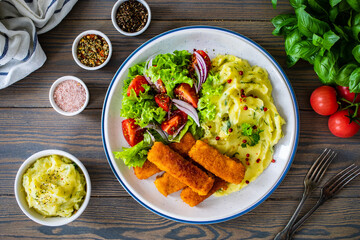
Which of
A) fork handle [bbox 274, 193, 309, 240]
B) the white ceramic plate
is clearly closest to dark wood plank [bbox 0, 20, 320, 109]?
the white ceramic plate

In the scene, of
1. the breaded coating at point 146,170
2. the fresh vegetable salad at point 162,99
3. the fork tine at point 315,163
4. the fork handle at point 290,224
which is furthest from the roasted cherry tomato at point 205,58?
the fork handle at point 290,224

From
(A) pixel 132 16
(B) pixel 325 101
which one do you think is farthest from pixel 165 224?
(A) pixel 132 16

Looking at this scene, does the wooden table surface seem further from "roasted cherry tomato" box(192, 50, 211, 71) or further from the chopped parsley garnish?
the chopped parsley garnish

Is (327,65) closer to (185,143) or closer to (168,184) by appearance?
(185,143)

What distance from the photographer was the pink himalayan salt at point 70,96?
3.34m

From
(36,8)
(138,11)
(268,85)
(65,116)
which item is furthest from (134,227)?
(36,8)

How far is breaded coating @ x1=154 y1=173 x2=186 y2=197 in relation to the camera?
3.24m

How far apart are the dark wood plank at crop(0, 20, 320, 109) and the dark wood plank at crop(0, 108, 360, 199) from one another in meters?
0.15

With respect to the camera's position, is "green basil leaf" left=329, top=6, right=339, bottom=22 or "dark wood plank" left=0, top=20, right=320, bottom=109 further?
"dark wood plank" left=0, top=20, right=320, bottom=109

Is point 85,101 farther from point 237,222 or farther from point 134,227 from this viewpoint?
point 237,222

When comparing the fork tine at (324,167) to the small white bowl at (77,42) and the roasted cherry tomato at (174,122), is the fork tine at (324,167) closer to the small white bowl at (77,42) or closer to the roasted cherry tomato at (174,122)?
the roasted cherry tomato at (174,122)

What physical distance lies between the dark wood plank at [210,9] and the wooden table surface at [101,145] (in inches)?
0.4

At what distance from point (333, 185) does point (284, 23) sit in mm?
1876

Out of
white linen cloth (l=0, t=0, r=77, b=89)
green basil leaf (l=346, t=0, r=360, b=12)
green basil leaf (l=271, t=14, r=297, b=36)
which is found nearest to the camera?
green basil leaf (l=346, t=0, r=360, b=12)
